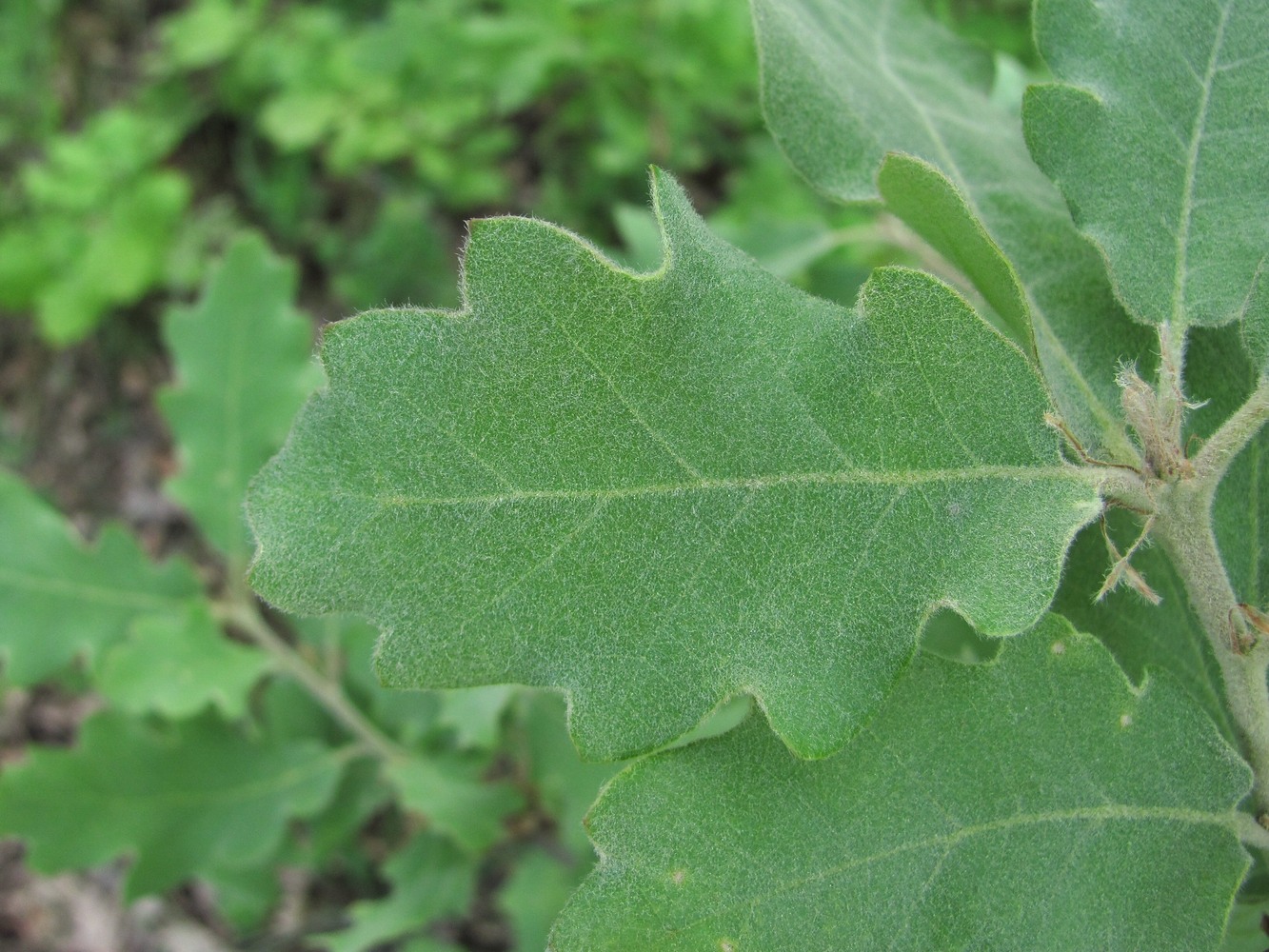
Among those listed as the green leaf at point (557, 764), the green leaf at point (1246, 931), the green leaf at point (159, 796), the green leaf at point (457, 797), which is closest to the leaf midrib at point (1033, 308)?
Result: the green leaf at point (1246, 931)

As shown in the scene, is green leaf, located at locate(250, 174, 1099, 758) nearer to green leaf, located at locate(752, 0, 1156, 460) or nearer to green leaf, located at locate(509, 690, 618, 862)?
green leaf, located at locate(752, 0, 1156, 460)

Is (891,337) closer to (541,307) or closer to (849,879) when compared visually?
(541,307)

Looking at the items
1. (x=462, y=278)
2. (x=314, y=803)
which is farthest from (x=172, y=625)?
(x=462, y=278)

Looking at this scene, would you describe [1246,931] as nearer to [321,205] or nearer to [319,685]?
[319,685]

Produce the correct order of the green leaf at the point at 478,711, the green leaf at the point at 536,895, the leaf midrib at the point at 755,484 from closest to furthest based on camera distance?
the leaf midrib at the point at 755,484 → the green leaf at the point at 478,711 → the green leaf at the point at 536,895

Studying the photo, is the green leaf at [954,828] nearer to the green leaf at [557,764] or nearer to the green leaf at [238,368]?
the green leaf at [557,764]

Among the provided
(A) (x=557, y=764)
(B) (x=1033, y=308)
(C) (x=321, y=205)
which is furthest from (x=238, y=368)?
(C) (x=321, y=205)
